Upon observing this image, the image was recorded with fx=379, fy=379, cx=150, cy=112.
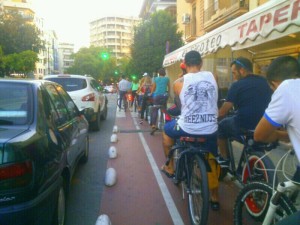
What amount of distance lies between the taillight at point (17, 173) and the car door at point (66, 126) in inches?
44.7

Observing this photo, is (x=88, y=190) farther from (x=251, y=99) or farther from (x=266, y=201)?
(x=266, y=201)

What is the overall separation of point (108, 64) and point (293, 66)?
9508cm

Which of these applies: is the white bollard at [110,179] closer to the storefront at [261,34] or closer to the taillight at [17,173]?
the taillight at [17,173]

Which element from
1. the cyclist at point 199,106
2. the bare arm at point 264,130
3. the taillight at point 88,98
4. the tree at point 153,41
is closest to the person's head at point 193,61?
the cyclist at point 199,106

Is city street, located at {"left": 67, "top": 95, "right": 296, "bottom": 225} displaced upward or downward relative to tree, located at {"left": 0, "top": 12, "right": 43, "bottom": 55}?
downward

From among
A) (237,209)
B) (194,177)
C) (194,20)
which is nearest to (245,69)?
(194,177)

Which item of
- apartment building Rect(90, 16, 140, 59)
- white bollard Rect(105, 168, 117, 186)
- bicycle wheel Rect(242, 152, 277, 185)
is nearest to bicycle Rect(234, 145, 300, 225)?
bicycle wheel Rect(242, 152, 277, 185)

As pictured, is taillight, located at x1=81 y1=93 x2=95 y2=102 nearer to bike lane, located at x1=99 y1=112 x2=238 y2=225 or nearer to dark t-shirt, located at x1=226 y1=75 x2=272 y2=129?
bike lane, located at x1=99 y1=112 x2=238 y2=225

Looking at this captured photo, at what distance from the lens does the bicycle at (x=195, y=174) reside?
12.2ft

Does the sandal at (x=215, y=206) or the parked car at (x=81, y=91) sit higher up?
the parked car at (x=81, y=91)

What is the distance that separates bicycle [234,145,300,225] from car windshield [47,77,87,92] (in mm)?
8242

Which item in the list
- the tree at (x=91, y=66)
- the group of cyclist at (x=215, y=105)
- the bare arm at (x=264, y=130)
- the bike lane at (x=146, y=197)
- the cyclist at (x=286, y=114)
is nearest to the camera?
the cyclist at (x=286, y=114)

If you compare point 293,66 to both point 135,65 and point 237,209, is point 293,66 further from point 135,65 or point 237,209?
point 135,65

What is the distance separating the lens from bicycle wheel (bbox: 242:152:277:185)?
416 cm
